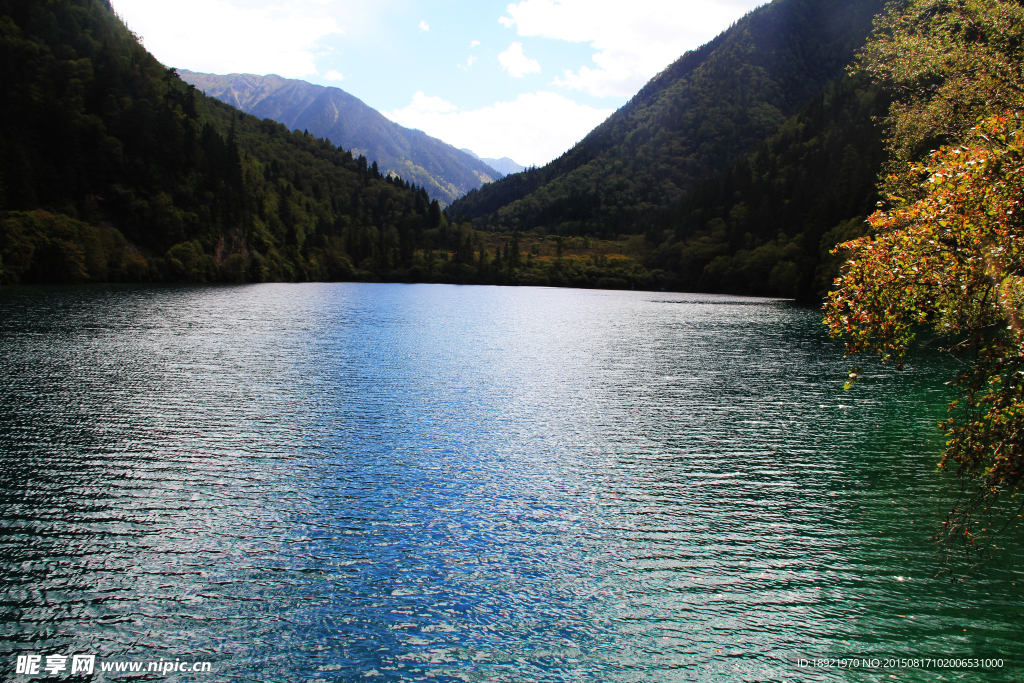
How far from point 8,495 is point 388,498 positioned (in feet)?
38.3

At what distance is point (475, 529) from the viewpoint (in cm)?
1780

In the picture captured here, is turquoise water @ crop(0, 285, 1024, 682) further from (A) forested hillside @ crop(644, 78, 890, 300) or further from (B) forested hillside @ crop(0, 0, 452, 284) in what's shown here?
(B) forested hillside @ crop(0, 0, 452, 284)

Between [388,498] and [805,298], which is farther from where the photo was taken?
[805,298]

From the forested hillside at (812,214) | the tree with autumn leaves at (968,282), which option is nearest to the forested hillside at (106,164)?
the tree with autumn leaves at (968,282)

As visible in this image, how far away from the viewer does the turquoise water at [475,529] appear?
12062 mm

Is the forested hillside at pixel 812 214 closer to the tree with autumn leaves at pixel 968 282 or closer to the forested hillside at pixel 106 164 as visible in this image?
the tree with autumn leaves at pixel 968 282

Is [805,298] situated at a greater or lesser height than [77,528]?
greater

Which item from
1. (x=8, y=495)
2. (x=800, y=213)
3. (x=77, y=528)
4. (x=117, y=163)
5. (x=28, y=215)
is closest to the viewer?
(x=77, y=528)

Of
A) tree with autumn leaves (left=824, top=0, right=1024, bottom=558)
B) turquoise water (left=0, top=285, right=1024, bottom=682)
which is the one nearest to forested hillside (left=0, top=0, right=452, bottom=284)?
turquoise water (left=0, top=285, right=1024, bottom=682)

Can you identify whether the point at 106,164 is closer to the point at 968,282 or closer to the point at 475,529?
the point at 475,529

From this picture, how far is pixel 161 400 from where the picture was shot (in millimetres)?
32531

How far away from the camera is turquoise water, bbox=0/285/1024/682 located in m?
12.1

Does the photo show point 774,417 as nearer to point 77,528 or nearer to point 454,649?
point 454,649

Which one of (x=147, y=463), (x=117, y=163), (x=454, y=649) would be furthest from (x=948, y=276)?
(x=117, y=163)
